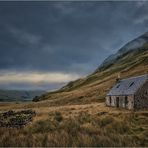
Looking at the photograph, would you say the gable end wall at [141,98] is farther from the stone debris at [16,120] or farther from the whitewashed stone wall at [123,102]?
the stone debris at [16,120]

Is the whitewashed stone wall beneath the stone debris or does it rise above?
above

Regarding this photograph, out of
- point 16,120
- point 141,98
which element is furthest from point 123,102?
point 16,120

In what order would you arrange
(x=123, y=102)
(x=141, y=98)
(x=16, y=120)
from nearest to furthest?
(x=16, y=120) < (x=141, y=98) < (x=123, y=102)

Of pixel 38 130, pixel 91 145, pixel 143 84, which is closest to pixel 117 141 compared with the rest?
pixel 91 145

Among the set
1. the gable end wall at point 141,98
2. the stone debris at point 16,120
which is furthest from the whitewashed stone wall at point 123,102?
the stone debris at point 16,120

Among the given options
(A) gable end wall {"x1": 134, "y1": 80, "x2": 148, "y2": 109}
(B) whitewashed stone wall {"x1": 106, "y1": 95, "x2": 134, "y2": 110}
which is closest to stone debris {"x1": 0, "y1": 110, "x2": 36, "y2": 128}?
(B) whitewashed stone wall {"x1": 106, "y1": 95, "x2": 134, "y2": 110}

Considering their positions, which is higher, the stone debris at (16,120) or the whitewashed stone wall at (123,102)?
the whitewashed stone wall at (123,102)

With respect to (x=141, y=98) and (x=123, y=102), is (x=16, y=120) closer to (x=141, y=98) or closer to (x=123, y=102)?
(x=141, y=98)

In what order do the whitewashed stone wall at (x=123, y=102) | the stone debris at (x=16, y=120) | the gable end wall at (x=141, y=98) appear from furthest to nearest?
the whitewashed stone wall at (x=123, y=102) < the gable end wall at (x=141, y=98) < the stone debris at (x=16, y=120)

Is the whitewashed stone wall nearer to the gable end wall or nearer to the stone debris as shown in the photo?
the gable end wall

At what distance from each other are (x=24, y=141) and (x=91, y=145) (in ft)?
13.2

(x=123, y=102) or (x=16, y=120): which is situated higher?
(x=123, y=102)

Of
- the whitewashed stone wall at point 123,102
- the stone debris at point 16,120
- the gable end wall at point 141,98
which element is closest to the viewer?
the stone debris at point 16,120

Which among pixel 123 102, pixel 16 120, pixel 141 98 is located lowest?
pixel 16 120
